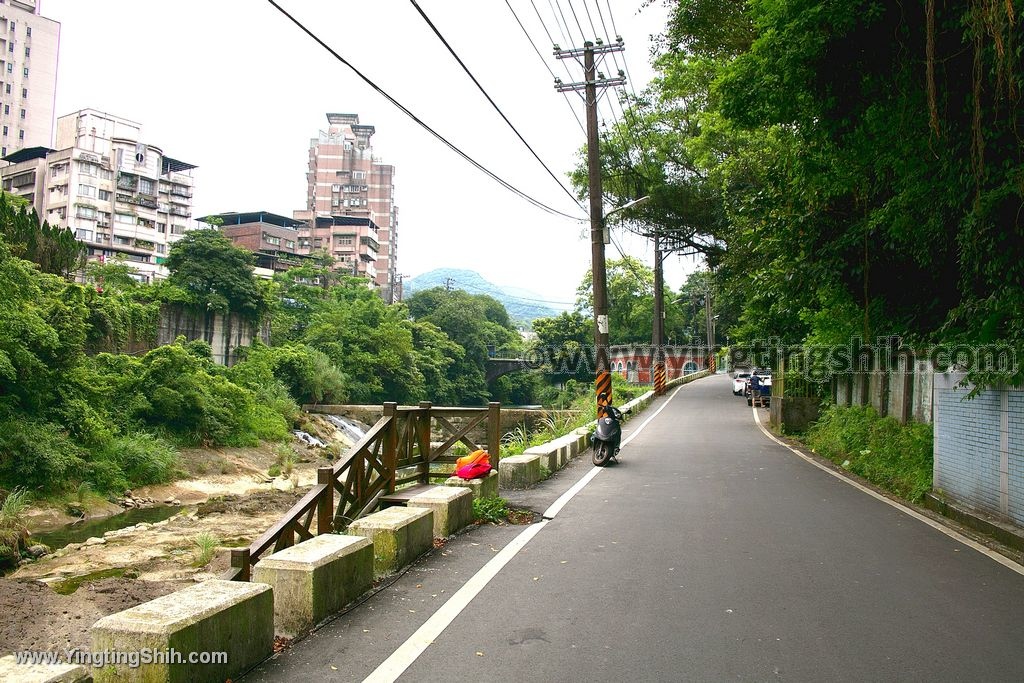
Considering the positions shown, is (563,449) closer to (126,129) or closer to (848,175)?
(848,175)

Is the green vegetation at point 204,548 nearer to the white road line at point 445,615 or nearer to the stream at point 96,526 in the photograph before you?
the stream at point 96,526

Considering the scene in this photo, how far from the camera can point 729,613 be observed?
516 centimetres

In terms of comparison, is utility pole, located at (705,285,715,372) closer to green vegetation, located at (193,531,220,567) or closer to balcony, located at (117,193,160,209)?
balcony, located at (117,193,160,209)

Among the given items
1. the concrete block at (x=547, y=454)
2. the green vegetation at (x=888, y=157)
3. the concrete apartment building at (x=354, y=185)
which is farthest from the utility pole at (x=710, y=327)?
the concrete block at (x=547, y=454)

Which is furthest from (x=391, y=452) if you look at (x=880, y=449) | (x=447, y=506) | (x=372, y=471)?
(x=880, y=449)

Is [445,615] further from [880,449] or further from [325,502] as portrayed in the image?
[880,449]

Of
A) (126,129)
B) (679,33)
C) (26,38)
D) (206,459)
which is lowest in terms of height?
(206,459)

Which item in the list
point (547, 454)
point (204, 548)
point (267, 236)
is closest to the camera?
point (547, 454)

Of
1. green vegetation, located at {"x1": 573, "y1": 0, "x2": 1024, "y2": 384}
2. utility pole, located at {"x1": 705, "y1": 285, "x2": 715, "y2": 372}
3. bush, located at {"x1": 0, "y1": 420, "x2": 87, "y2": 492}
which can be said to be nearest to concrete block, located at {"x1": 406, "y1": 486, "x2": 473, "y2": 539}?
green vegetation, located at {"x1": 573, "y1": 0, "x2": 1024, "y2": 384}

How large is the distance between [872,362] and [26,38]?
3473 inches

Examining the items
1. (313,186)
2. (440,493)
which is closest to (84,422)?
(440,493)

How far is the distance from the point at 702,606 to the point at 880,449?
9245mm

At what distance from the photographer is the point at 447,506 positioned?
7531 millimetres

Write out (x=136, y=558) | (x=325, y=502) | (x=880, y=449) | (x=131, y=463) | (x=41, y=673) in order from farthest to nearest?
1. (x=131, y=463)
2. (x=136, y=558)
3. (x=880, y=449)
4. (x=325, y=502)
5. (x=41, y=673)
